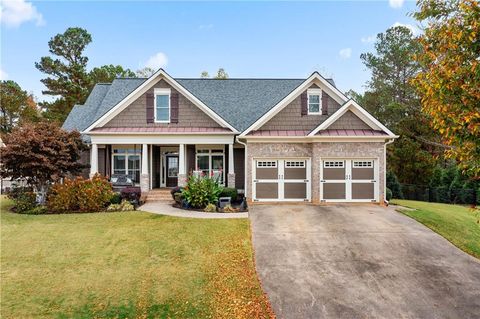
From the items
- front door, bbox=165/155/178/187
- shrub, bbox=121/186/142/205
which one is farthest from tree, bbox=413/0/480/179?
front door, bbox=165/155/178/187

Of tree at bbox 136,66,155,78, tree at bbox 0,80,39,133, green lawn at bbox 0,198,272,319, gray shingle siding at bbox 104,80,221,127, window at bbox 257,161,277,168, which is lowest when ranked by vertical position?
green lawn at bbox 0,198,272,319

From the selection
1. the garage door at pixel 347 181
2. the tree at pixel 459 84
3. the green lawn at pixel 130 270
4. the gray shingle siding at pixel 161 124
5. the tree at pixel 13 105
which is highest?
the tree at pixel 13 105

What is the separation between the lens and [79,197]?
45.4 feet

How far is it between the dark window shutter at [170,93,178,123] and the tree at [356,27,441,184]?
62.8ft

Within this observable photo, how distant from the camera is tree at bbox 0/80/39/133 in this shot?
39.7 m

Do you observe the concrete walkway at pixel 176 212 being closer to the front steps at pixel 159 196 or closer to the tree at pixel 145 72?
the front steps at pixel 159 196

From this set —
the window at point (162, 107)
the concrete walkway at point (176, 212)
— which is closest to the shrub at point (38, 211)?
the concrete walkway at point (176, 212)

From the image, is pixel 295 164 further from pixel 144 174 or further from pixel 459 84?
pixel 459 84

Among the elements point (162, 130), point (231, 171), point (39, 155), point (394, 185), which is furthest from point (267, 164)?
point (394, 185)

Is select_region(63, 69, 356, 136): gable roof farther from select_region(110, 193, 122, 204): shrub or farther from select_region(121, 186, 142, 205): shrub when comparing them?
select_region(110, 193, 122, 204): shrub

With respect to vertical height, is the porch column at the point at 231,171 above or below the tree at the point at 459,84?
below

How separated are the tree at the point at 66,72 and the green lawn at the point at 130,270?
89.9ft

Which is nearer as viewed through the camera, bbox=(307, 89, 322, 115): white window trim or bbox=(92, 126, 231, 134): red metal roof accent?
bbox=(307, 89, 322, 115): white window trim

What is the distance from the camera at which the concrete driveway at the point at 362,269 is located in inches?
247
